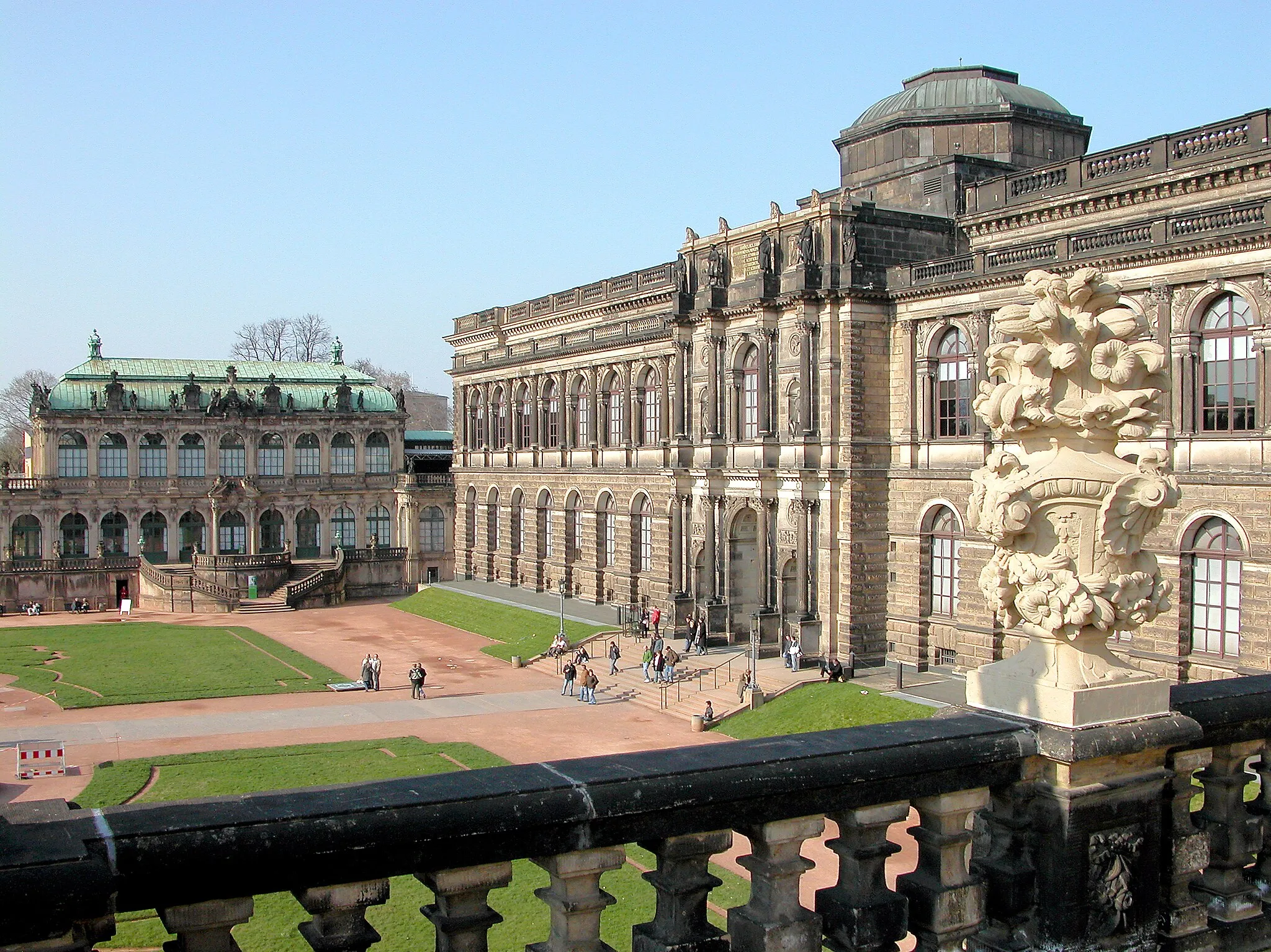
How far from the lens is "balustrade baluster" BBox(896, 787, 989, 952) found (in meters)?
5.43

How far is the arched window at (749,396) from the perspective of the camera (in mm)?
41969

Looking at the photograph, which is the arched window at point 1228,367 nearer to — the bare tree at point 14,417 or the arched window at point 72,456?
the arched window at point 72,456

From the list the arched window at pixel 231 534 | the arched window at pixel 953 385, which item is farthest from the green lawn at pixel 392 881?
the arched window at pixel 231 534

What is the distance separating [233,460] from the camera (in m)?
75.5

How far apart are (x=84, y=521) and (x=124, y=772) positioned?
48.3 meters

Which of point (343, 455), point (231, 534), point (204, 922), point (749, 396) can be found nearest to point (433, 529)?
point (343, 455)

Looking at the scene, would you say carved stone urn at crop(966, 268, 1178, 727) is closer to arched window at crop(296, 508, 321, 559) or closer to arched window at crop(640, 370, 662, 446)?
arched window at crop(640, 370, 662, 446)

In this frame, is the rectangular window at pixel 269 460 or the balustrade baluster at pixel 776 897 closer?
Answer: the balustrade baluster at pixel 776 897

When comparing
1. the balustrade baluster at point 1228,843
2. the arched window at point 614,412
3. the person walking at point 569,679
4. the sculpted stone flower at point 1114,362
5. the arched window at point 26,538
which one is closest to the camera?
the sculpted stone flower at point 1114,362

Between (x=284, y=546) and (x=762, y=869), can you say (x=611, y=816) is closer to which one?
(x=762, y=869)

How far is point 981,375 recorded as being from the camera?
34094 millimetres

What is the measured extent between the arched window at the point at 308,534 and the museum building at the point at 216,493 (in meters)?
0.09

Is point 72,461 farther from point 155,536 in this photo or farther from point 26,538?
point 155,536

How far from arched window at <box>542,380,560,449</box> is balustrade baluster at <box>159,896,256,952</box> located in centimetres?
5556
